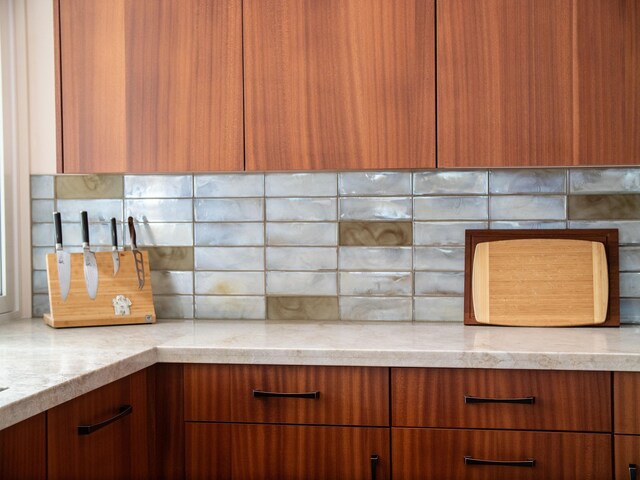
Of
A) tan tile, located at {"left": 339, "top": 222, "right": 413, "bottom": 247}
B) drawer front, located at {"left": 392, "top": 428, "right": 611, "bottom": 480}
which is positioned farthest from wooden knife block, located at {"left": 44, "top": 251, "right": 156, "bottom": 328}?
drawer front, located at {"left": 392, "top": 428, "right": 611, "bottom": 480}

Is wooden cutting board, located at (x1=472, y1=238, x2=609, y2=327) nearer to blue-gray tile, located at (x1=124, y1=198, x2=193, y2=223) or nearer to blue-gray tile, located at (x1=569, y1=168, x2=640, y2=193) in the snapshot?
blue-gray tile, located at (x1=569, y1=168, x2=640, y2=193)

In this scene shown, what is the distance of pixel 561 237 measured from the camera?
238cm

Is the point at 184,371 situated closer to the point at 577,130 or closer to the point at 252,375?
the point at 252,375

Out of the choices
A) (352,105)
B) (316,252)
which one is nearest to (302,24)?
(352,105)

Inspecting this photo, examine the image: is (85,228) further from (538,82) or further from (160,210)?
(538,82)

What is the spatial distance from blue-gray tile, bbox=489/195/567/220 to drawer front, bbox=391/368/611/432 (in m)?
0.74

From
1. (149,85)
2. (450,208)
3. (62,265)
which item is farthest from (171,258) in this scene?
(450,208)

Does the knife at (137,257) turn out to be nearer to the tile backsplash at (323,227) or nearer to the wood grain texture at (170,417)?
the tile backsplash at (323,227)

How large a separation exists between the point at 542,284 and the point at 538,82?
666mm

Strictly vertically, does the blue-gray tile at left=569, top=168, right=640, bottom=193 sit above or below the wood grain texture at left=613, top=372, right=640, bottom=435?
above

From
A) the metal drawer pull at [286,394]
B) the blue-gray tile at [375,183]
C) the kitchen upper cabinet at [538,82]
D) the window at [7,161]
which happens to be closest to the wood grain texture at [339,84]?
the kitchen upper cabinet at [538,82]

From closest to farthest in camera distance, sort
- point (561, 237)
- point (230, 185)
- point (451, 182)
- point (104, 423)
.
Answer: point (104, 423) → point (561, 237) → point (451, 182) → point (230, 185)

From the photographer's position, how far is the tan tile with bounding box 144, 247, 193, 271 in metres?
2.61

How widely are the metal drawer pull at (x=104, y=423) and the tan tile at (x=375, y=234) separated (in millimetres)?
1015
